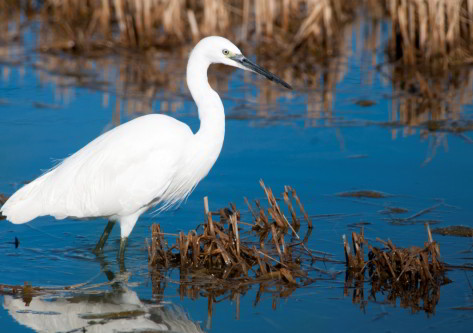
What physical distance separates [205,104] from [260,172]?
1.81m

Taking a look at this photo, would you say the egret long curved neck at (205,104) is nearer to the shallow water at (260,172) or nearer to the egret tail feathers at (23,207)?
the shallow water at (260,172)

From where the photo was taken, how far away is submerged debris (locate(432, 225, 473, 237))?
530cm

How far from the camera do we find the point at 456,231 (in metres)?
5.33

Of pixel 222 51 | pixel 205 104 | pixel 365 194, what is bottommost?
pixel 365 194

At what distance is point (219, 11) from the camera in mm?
10336

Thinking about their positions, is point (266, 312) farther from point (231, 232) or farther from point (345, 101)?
point (345, 101)

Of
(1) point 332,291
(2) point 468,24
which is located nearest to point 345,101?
(2) point 468,24

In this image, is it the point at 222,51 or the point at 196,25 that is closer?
the point at 222,51

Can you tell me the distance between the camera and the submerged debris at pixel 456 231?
17.4 ft

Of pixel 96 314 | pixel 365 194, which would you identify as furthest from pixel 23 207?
pixel 365 194

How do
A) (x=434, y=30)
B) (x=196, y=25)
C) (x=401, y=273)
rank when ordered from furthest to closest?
(x=196, y=25), (x=434, y=30), (x=401, y=273)

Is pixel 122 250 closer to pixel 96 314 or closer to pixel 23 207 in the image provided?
pixel 23 207

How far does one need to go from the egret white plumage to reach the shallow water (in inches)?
13.4

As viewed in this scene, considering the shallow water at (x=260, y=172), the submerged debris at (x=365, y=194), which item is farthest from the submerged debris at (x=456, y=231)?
the submerged debris at (x=365, y=194)
